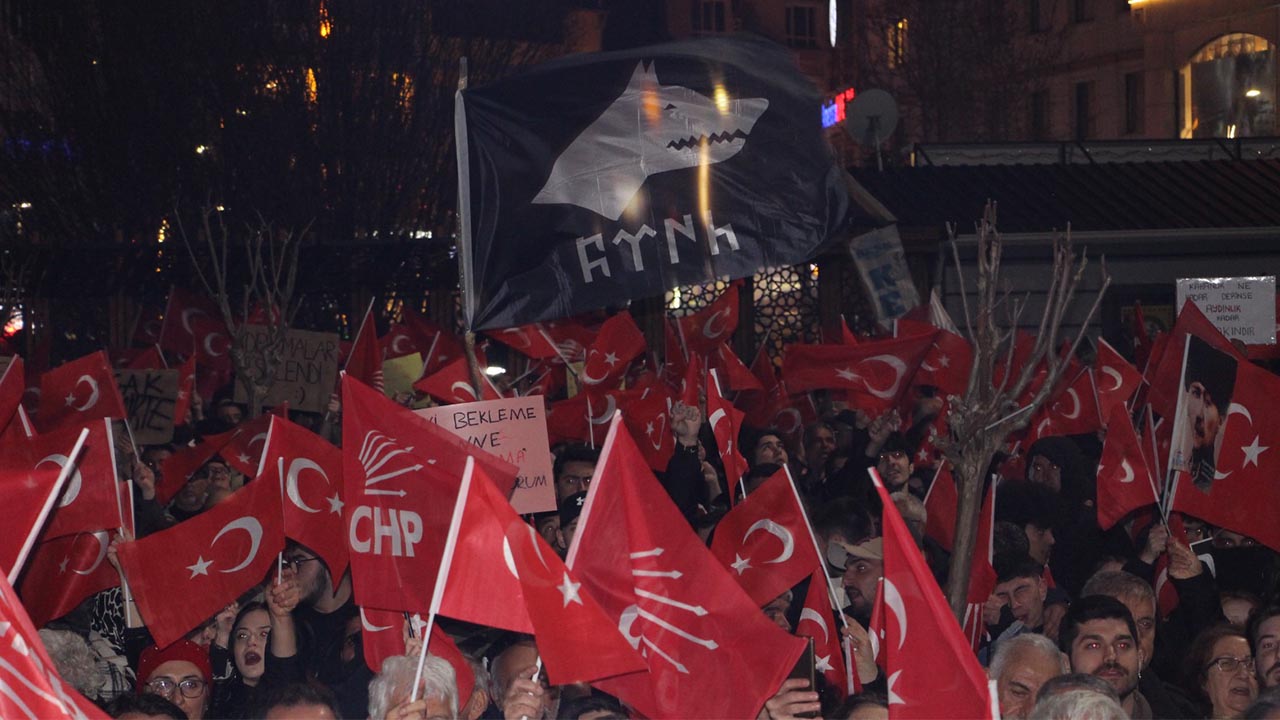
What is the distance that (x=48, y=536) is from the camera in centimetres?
600

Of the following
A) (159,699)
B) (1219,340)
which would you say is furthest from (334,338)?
(159,699)

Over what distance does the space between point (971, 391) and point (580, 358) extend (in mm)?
6429

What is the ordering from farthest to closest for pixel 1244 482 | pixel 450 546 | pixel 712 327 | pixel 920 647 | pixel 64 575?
1. pixel 712 327
2. pixel 1244 482
3. pixel 64 575
4. pixel 450 546
5. pixel 920 647

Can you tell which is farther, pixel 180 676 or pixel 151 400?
pixel 151 400

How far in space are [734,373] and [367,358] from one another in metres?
2.59

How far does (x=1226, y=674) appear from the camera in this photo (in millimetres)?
5445

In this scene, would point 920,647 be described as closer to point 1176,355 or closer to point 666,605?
point 666,605

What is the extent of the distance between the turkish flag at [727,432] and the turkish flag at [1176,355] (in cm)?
210

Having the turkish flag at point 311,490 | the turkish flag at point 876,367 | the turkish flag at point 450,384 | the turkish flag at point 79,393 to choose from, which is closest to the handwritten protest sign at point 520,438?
the turkish flag at point 311,490

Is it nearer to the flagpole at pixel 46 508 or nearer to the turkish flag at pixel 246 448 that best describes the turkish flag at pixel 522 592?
the flagpole at pixel 46 508

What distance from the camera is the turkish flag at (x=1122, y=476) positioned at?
7.17 meters

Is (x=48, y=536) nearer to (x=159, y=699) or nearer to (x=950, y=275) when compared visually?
(x=159, y=699)

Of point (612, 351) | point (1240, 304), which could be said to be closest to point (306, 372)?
point (612, 351)

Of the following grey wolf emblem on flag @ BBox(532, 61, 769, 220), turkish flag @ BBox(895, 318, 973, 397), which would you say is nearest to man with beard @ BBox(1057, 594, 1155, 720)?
grey wolf emblem on flag @ BBox(532, 61, 769, 220)
